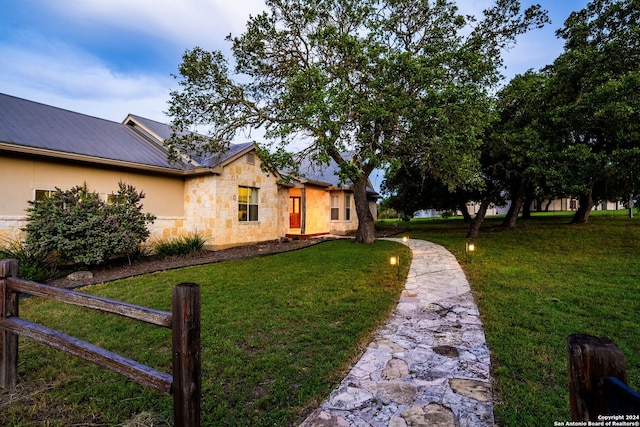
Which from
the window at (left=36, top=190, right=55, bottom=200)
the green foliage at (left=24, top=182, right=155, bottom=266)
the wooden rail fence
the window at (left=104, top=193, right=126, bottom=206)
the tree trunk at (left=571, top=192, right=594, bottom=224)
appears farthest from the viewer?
the tree trunk at (left=571, top=192, right=594, bottom=224)

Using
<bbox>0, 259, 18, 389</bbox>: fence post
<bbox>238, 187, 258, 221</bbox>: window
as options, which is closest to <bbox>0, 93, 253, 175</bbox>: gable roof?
<bbox>238, 187, 258, 221</bbox>: window

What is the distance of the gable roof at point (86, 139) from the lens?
8.73 metres

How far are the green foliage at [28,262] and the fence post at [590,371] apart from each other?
9342mm

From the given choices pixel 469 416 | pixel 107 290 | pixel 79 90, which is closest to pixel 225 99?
pixel 107 290

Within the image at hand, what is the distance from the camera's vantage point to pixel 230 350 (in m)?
3.86

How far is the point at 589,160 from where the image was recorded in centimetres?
884

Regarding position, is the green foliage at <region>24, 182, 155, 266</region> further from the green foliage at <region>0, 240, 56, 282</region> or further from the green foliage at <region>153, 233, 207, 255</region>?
the green foliage at <region>153, 233, 207, 255</region>

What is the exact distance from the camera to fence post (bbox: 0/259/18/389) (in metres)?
3.18

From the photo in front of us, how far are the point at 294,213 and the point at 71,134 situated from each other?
37.7 feet

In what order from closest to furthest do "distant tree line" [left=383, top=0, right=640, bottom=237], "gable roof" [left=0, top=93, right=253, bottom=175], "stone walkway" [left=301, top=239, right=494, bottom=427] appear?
"stone walkway" [left=301, top=239, right=494, bottom=427]
"distant tree line" [left=383, top=0, right=640, bottom=237]
"gable roof" [left=0, top=93, right=253, bottom=175]

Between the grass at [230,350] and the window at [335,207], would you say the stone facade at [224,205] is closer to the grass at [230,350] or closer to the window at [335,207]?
the grass at [230,350]

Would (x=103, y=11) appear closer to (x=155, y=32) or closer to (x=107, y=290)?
(x=155, y=32)

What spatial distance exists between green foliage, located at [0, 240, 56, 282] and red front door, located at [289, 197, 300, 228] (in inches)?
479

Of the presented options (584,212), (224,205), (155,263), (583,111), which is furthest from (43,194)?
(584,212)
